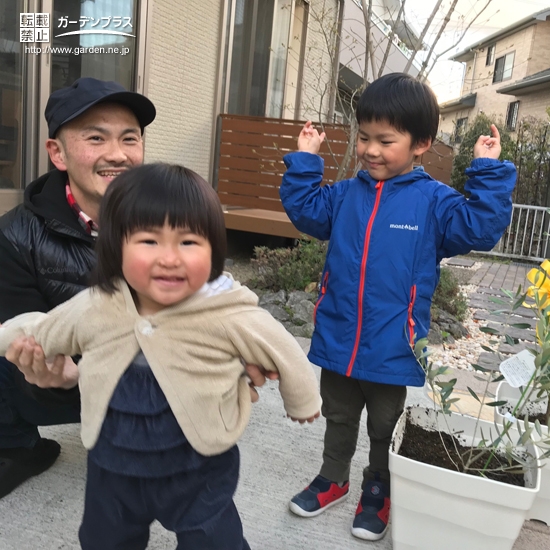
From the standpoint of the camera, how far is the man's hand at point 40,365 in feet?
4.82

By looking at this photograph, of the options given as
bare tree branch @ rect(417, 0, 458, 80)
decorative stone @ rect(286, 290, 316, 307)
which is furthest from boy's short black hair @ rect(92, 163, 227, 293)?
bare tree branch @ rect(417, 0, 458, 80)

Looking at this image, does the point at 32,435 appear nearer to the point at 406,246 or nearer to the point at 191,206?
the point at 191,206

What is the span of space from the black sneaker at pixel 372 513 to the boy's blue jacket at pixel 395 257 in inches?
18.9

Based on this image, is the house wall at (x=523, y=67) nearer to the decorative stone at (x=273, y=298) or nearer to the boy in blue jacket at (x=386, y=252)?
the decorative stone at (x=273, y=298)

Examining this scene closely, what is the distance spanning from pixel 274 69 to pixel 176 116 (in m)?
3.65

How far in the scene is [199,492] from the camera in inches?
57.7

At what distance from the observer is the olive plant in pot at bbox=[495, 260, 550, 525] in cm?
182

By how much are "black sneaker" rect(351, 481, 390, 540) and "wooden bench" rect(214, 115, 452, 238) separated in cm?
521

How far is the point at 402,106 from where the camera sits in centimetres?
209

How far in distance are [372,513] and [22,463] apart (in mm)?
1411

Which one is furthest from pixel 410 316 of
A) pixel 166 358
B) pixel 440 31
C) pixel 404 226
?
pixel 440 31

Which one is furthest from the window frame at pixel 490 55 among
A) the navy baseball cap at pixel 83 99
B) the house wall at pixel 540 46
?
the navy baseball cap at pixel 83 99

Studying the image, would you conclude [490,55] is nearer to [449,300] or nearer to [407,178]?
[449,300]

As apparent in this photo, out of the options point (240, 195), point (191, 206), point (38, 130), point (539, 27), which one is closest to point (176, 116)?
point (240, 195)
